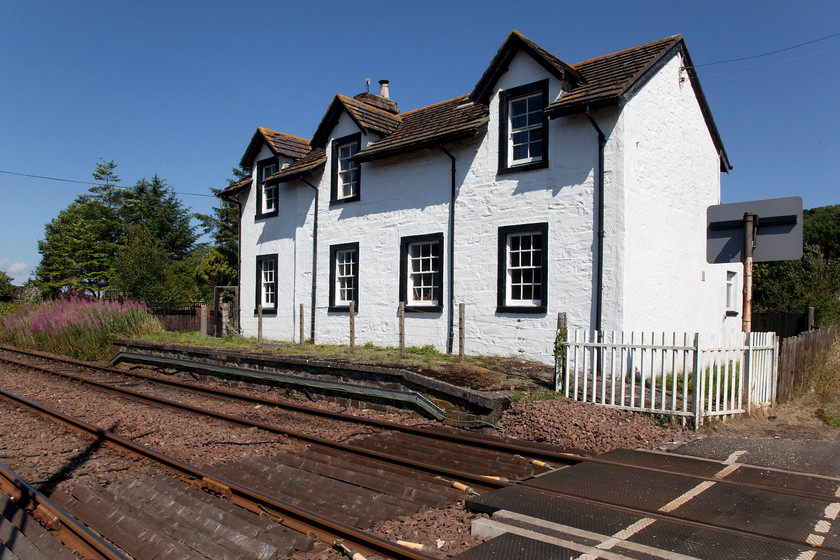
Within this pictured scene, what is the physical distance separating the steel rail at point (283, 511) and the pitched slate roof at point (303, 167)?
12.3 meters

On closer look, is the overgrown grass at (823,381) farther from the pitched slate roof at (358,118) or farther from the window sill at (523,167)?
the pitched slate roof at (358,118)

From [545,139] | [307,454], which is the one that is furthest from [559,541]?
[545,139]

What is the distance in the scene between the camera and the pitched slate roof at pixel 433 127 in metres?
14.6

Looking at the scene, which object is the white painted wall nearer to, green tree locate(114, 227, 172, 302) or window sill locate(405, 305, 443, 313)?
window sill locate(405, 305, 443, 313)

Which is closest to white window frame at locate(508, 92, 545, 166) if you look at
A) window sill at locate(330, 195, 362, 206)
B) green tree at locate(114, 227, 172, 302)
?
window sill at locate(330, 195, 362, 206)

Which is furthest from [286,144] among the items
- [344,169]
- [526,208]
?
[526,208]

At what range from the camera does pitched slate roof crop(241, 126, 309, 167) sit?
21172 millimetres

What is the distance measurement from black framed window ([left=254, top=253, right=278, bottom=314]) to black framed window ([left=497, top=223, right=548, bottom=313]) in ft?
32.2

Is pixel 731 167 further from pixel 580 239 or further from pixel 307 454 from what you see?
pixel 307 454

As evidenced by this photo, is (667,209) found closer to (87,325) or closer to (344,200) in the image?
(344,200)

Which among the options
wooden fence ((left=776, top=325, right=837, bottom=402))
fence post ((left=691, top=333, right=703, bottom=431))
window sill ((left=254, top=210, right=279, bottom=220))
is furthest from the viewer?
window sill ((left=254, top=210, right=279, bottom=220))

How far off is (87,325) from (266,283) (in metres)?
5.91

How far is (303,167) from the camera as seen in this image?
763 inches

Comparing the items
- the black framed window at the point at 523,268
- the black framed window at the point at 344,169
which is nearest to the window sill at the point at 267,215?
the black framed window at the point at 344,169
